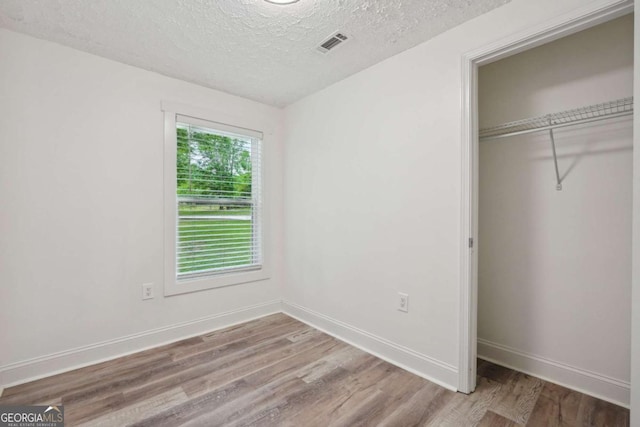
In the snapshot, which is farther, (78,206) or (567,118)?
(78,206)

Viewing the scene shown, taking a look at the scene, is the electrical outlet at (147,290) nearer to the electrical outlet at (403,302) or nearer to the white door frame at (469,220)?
the electrical outlet at (403,302)

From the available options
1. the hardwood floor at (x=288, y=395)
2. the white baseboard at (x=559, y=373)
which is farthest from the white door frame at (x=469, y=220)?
the white baseboard at (x=559, y=373)

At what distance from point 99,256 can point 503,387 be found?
305 centimetres

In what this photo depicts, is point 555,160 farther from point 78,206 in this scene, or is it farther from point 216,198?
point 78,206

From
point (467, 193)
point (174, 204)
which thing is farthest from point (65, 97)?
point (467, 193)

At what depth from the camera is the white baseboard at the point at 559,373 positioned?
177 centimetres

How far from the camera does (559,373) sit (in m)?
1.97

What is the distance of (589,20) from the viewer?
150 cm

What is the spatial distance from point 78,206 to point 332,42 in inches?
87.8

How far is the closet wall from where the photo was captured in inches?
70.6

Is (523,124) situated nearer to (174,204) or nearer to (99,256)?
(174,204)

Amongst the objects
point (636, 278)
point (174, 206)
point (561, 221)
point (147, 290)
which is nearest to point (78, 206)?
point (174, 206)

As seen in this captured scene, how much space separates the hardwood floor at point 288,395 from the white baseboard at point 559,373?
69 mm

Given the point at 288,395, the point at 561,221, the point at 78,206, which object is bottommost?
the point at 288,395
